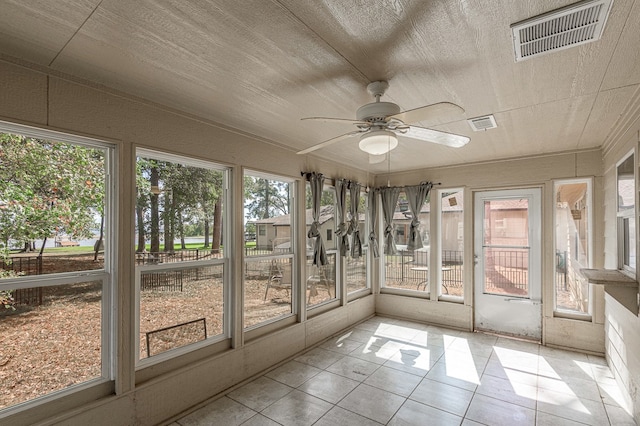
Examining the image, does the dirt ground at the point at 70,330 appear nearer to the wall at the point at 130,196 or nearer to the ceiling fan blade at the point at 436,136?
the wall at the point at 130,196

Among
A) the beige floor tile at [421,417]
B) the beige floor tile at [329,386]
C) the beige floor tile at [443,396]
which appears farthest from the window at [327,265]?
the beige floor tile at [421,417]

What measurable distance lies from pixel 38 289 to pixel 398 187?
4541 millimetres

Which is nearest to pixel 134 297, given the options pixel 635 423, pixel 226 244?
pixel 226 244

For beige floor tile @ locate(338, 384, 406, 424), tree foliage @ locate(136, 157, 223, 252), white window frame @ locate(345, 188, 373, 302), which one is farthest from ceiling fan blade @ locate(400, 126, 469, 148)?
white window frame @ locate(345, 188, 373, 302)

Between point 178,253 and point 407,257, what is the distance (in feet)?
12.2

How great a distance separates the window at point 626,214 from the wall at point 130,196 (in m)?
3.38

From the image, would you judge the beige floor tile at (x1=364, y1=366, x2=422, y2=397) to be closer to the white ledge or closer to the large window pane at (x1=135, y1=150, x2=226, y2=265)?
the white ledge

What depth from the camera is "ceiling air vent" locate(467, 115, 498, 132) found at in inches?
109

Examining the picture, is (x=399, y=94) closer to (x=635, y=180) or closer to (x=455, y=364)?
(x=635, y=180)

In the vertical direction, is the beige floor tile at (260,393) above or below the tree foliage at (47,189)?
below

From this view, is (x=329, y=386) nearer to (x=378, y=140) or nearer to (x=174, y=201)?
(x=174, y=201)

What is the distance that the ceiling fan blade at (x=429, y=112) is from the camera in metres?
1.69

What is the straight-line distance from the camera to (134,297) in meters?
2.34

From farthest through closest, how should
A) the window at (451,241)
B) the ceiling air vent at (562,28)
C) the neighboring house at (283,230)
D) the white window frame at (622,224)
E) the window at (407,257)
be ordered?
1. the window at (407,257)
2. the window at (451,241)
3. the neighboring house at (283,230)
4. the white window frame at (622,224)
5. the ceiling air vent at (562,28)
